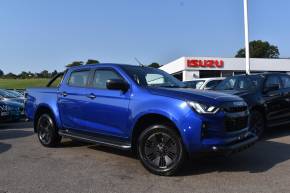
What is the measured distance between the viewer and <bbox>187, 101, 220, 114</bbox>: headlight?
565 centimetres

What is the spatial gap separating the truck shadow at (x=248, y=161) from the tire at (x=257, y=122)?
592mm

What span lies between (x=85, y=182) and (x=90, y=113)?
69.5 inches

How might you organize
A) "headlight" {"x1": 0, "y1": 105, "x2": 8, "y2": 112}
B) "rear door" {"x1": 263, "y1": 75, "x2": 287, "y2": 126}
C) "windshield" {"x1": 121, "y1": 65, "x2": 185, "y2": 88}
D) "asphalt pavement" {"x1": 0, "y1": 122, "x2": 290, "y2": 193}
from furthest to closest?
"headlight" {"x1": 0, "y1": 105, "x2": 8, "y2": 112}, "rear door" {"x1": 263, "y1": 75, "x2": 287, "y2": 126}, "windshield" {"x1": 121, "y1": 65, "x2": 185, "y2": 88}, "asphalt pavement" {"x1": 0, "y1": 122, "x2": 290, "y2": 193}

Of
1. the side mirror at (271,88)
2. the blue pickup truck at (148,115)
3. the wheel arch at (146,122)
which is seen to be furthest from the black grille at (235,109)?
the side mirror at (271,88)

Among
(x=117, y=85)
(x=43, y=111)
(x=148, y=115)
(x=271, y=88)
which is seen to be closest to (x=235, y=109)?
(x=148, y=115)

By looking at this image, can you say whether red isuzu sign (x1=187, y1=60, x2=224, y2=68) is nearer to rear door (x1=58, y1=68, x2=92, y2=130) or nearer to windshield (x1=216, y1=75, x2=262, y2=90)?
windshield (x1=216, y1=75, x2=262, y2=90)

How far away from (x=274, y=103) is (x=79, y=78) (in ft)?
16.8

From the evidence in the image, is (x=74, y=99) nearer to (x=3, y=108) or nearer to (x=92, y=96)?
(x=92, y=96)

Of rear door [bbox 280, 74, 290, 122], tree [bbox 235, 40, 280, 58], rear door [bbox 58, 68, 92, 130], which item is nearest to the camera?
rear door [bbox 58, 68, 92, 130]

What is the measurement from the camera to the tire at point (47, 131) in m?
8.45

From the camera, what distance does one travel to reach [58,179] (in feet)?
19.2

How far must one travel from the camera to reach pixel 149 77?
276 inches

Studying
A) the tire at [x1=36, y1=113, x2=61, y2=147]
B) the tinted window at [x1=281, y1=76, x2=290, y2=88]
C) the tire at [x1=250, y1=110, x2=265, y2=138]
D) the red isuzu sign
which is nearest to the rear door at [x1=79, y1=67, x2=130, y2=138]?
the tire at [x1=36, y1=113, x2=61, y2=147]

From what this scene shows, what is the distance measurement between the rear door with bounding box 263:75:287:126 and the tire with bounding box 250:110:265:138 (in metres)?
0.24
